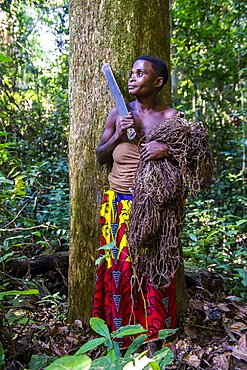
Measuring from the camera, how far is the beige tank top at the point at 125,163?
2.50m

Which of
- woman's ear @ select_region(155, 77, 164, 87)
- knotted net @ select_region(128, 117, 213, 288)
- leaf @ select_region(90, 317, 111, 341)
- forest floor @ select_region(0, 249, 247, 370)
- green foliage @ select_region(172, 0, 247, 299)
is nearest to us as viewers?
leaf @ select_region(90, 317, 111, 341)

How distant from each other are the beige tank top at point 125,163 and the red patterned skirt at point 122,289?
0.29 feet

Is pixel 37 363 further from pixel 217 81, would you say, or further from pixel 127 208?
pixel 217 81

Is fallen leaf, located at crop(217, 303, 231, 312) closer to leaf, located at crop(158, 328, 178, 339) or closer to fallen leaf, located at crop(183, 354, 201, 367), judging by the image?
fallen leaf, located at crop(183, 354, 201, 367)

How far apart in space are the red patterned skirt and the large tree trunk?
232 millimetres

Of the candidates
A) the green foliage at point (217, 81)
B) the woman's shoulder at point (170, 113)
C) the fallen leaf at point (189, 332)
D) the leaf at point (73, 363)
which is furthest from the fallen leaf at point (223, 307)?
the green foliage at point (217, 81)

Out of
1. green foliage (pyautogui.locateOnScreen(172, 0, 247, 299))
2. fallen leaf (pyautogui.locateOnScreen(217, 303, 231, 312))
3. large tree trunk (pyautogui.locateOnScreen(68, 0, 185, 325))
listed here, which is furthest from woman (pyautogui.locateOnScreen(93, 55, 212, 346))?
green foliage (pyautogui.locateOnScreen(172, 0, 247, 299))

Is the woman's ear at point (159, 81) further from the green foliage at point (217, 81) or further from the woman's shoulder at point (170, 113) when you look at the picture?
the green foliage at point (217, 81)

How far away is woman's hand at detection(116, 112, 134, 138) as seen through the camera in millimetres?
2400

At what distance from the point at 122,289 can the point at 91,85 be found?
5.49ft

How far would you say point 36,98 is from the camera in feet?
25.4

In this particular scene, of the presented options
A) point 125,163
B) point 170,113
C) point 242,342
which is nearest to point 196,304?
point 242,342

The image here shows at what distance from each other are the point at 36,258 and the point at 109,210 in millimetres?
1735

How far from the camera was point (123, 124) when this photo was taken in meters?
2.41
